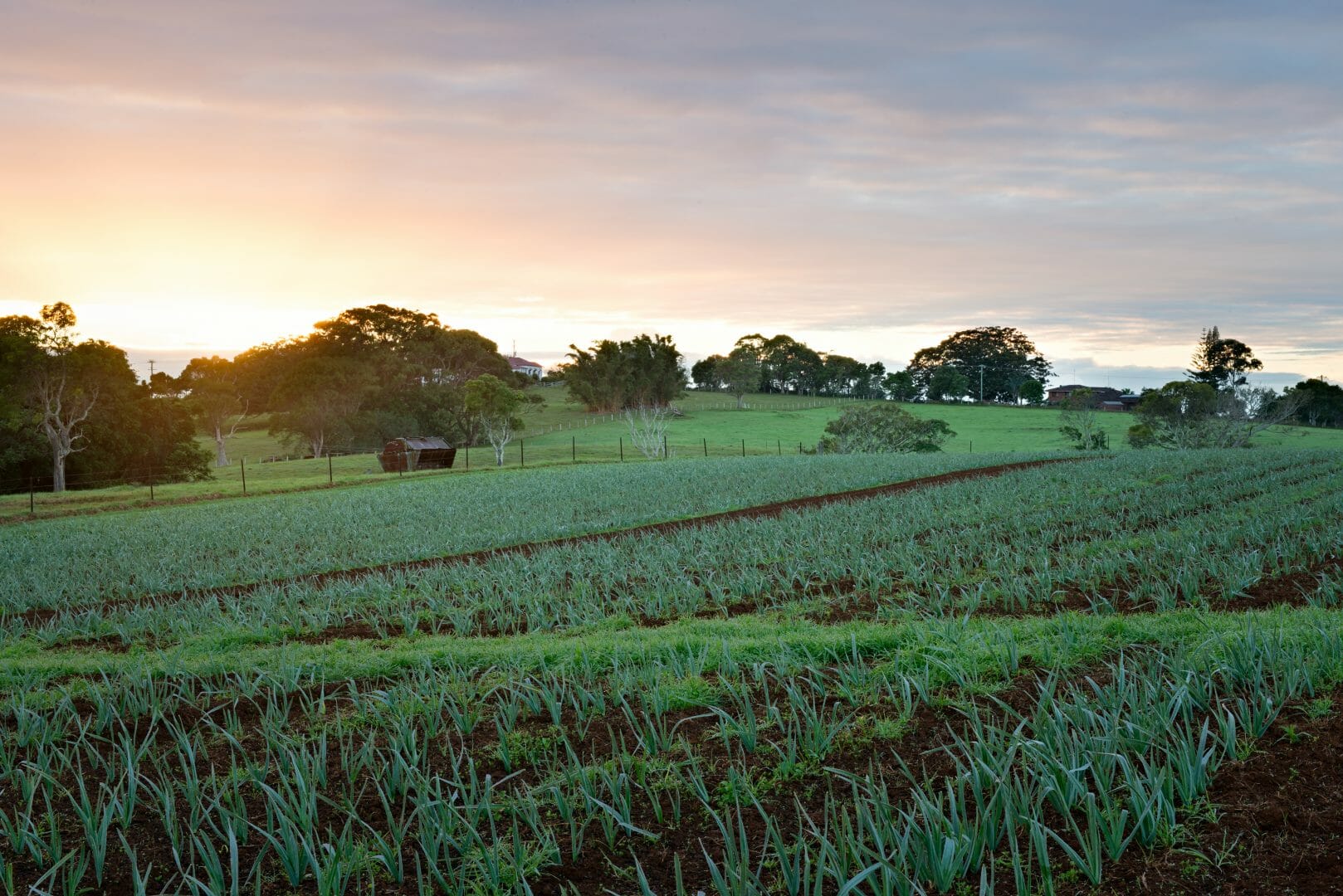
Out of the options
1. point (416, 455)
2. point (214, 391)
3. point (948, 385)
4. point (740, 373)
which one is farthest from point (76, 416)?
point (948, 385)

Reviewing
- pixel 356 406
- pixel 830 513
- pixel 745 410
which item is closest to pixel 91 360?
pixel 356 406

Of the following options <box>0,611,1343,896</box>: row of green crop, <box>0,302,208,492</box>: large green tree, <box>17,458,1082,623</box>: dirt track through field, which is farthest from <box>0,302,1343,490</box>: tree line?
<box>0,611,1343,896</box>: row of green crop

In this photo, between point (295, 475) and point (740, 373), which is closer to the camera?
point (295, 475)

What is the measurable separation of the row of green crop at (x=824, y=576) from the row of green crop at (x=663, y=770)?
289 cm

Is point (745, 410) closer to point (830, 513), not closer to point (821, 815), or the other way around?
point (830, 513)

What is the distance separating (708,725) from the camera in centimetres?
533

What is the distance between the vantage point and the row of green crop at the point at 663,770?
3.60 meters

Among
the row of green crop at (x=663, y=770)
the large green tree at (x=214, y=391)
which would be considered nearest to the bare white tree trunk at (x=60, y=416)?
the large green tree at (x=214, y=391)

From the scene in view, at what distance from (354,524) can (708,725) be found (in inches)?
704

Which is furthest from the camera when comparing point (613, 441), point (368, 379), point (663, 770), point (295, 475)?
point (368, 379)

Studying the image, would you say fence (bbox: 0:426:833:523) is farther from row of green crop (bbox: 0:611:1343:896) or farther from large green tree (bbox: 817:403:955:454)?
row of green crop (bbox: 0:611:1343:896)

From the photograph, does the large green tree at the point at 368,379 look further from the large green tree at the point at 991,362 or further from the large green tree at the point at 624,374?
the large green tree at the point at 991,362

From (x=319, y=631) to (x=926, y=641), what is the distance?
7.01 m

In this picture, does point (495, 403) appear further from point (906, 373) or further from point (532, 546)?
point (906, 373)
